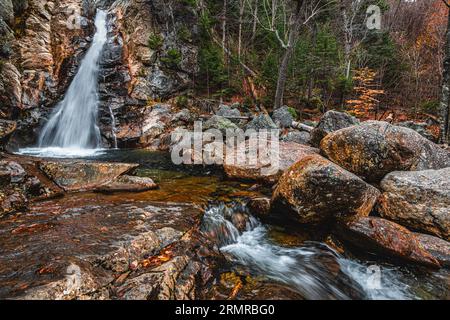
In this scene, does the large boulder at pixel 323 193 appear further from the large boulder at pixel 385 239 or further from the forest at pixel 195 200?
the large boulder at pixel 385 239

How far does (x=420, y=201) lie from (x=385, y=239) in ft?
3.43

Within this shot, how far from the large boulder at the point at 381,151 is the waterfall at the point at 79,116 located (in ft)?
30.1

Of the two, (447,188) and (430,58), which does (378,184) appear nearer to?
(447,188)

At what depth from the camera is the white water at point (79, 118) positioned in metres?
10.4

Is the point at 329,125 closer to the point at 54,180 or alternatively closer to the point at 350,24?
the point at 54,180

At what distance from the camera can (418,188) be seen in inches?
157

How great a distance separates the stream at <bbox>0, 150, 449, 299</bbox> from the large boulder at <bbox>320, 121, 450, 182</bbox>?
6.20 feet

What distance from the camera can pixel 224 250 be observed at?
12.0 feet

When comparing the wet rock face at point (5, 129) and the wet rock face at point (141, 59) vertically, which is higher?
the wet rock face at point (141, 59)

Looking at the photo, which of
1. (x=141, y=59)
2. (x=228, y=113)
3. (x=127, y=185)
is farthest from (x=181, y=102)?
(x=127, y=185)

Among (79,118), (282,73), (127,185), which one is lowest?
(127,185)

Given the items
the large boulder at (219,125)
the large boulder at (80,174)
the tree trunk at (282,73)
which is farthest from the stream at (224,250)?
the tree trunk at (282,73)

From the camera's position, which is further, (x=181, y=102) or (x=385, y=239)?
(x=181, y=102)
